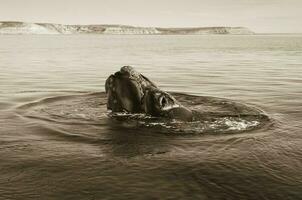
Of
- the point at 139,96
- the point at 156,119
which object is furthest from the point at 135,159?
the point at 139,96

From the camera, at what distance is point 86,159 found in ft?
23.0

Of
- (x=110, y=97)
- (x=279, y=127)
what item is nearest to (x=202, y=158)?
(x=279, y=127)

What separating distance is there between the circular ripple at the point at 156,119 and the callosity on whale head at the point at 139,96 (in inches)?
7.3

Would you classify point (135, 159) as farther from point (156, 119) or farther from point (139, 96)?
point (139, 96)

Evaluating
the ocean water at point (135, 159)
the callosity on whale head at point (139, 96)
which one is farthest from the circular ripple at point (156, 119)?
the callosity on whale head at point (139, 96)

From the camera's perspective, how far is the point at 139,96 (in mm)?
9727

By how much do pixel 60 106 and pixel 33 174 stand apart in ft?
21.2

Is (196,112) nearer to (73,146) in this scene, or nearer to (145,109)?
(145,109)

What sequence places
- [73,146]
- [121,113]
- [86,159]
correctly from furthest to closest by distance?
[121,113]
[73,146]
[86,159]

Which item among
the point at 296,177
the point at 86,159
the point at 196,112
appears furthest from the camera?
the point at 196,112

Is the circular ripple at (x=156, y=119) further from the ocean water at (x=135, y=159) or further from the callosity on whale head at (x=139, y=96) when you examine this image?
the callosity on whale head at (x=139, y=96)

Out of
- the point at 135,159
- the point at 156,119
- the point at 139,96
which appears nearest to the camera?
the point at 135,159

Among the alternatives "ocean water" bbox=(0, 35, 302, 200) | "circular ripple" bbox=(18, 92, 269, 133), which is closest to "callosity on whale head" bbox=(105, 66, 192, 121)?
"circular ripple" bbox=(18, 92, 269, 133)

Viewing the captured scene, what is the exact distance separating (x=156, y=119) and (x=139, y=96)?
0.64 m
